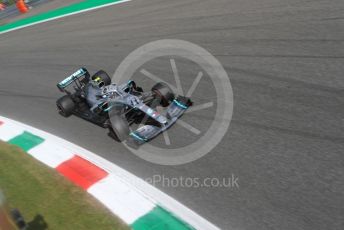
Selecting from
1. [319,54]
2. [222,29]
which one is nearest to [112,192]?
[319,54]

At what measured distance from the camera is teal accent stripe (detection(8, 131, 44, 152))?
7785 millimetres

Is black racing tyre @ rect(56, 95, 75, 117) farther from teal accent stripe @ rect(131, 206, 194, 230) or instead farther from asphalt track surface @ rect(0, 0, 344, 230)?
teal accent stripe @ rect(131, 206, 194, 230)

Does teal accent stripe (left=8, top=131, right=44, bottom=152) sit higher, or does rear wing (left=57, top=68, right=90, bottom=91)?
rear wing (left=57, top=68, right=90, bottom=91)

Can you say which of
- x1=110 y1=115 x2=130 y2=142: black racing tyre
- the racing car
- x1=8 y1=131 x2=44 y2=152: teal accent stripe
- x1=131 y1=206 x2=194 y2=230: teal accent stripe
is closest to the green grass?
x1=131 y1=206 x2=194 y2=230: teal accent stripe

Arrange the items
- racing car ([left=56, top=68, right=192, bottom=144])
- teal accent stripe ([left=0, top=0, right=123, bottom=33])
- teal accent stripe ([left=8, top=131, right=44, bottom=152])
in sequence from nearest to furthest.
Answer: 1. racing car ([left=56, top=68, right=192, bottom=144])
2. teal accent stripe ([left=8, top=131, right=44, bottom=152])
3. teal accent stripe ([left=0, top=0, right=123, bottom=33])

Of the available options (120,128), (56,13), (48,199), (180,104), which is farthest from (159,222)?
(56,13)

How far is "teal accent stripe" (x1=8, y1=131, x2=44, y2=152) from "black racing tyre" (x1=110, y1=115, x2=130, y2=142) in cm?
200

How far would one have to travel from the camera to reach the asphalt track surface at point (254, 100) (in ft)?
15.6

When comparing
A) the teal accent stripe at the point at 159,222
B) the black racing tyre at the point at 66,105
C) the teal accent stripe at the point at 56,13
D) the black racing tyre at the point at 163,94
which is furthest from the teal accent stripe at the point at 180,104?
the teal accent stripe at the point at 56,13

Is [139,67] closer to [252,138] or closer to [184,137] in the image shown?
[184,137]

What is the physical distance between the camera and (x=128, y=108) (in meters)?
7.11

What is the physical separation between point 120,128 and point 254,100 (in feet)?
7.83

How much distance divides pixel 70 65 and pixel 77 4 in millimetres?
9122

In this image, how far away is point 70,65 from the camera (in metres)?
11.6
